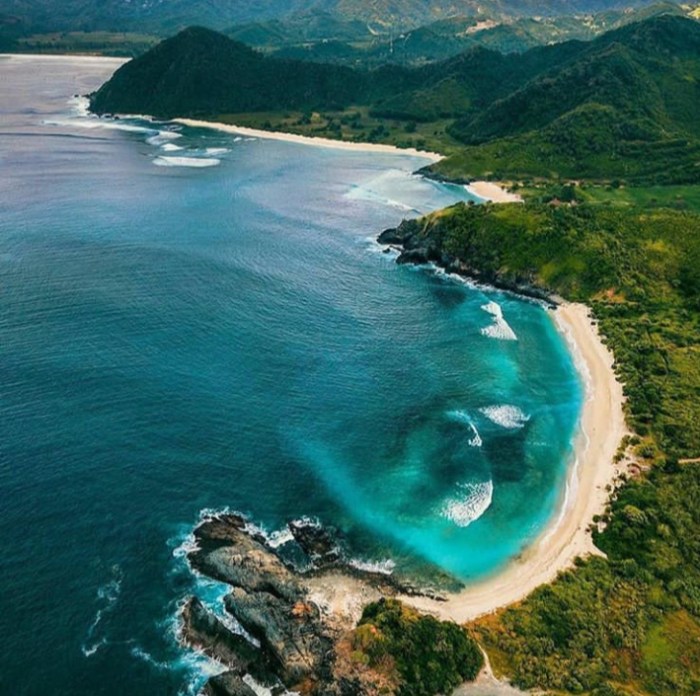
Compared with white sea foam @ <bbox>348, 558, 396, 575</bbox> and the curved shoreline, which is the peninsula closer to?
the curved shoreline

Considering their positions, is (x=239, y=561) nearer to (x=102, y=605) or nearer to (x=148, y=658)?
(x=148, y=658)

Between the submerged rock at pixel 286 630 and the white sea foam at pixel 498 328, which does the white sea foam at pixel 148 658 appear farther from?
the white sea foam at pixel 498 328

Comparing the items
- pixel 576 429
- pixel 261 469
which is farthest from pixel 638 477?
pixel 261 469

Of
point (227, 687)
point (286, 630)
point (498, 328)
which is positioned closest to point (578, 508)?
point (286, 630)

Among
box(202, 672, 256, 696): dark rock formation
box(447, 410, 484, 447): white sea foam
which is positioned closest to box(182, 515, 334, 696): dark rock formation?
box(202, 672, 256, 696): dark rock formation

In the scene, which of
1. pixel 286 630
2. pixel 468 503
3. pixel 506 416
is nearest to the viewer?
pixel 286 630

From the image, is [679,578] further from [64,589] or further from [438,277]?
[438,277]

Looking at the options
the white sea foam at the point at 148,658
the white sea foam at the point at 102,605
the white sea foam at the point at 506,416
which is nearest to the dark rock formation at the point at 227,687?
the white sea foam at the point at 148,658
